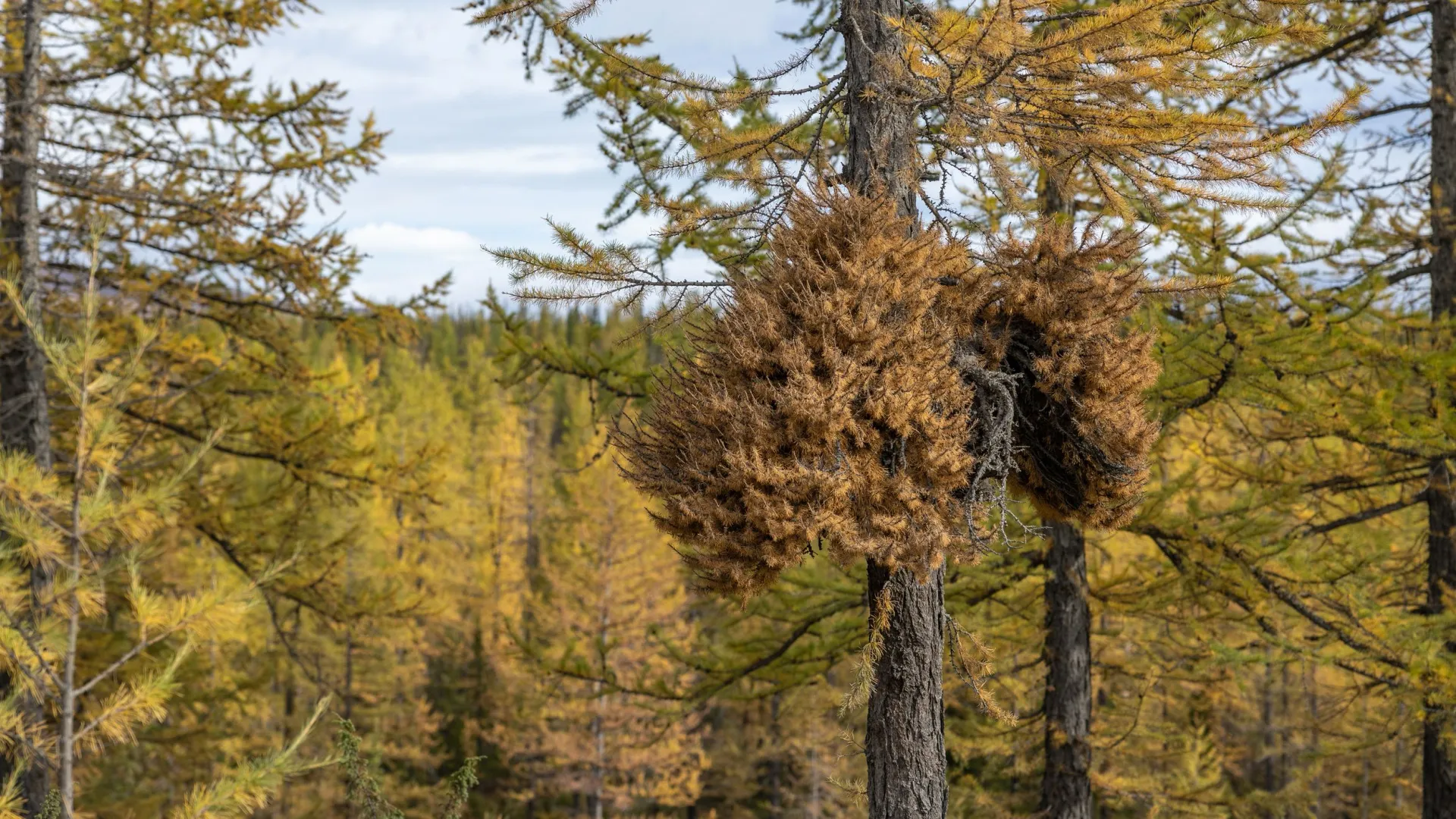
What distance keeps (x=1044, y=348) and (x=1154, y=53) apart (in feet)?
3.77

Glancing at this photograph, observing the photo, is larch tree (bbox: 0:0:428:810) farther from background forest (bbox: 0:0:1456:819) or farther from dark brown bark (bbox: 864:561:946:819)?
dark brown bark (bbox: 864:561:946:819)

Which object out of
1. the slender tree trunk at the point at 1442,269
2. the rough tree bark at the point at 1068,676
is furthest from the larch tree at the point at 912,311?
the slender tree trunk at the point at 1442,269

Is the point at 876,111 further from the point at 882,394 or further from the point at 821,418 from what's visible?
the point at 821,418

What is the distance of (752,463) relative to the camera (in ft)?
9.61

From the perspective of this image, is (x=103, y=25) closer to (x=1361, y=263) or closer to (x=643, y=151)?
(x=643, y=151)

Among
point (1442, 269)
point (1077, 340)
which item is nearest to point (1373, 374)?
point (1442, 269)

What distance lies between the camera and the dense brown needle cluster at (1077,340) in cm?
351

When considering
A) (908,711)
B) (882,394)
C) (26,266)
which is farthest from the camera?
(26,266)

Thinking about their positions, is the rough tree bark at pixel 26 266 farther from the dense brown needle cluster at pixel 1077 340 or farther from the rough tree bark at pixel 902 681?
the dense brown needle cluster at pixel 1077 340

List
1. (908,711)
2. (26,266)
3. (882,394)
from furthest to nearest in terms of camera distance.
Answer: (26,266) → (908,711) → (882,394)

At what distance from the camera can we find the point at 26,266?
704 centimetres

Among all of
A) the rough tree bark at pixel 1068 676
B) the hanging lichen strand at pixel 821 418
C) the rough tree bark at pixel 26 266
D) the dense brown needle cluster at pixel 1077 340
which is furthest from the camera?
the rough tree bark at pixel 26 266

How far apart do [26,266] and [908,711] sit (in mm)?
7372

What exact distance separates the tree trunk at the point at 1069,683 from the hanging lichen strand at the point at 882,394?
315 centimetres
